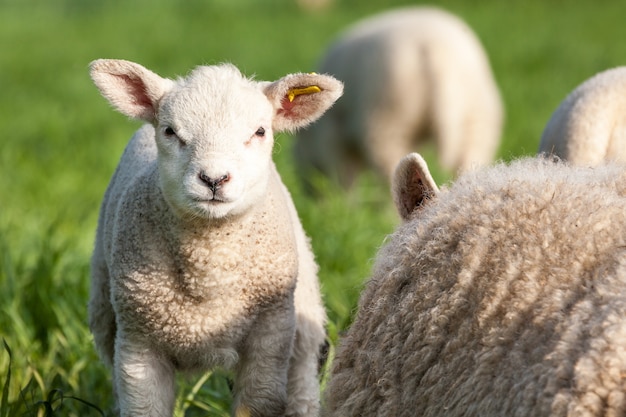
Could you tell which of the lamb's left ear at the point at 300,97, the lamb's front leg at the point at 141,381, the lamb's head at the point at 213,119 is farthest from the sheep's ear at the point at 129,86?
the lamb's front leg at the point at 141,381

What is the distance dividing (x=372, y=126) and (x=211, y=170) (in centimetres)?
624

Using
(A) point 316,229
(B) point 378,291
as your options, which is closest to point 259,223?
(B) point 378,291

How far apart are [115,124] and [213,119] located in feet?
30.7

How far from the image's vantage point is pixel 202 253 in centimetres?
370

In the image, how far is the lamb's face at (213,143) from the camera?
11.3 feet

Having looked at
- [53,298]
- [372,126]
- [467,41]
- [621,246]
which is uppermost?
[467,41]

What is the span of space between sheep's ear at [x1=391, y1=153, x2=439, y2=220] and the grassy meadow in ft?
2.27

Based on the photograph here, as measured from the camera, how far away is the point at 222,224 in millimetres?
3732

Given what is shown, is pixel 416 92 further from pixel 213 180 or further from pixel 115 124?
pixel 213 180

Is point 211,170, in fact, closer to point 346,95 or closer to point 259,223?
point 259,223

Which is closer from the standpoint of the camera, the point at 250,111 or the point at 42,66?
the point at 250,111

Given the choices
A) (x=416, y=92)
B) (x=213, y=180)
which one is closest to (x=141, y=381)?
(x=213, y=180)

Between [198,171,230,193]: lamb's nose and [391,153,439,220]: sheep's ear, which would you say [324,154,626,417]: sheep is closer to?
[391,153,439,220]: sheep's ear

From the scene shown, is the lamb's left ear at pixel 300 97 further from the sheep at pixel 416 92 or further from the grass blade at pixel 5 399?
the sheep at pixel 416 92
